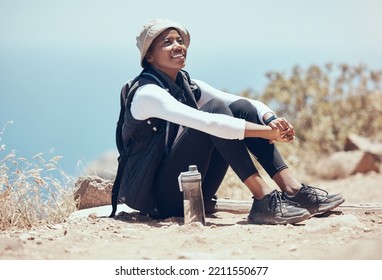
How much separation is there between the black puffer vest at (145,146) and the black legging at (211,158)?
0.07 m

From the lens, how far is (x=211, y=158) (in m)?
4.36

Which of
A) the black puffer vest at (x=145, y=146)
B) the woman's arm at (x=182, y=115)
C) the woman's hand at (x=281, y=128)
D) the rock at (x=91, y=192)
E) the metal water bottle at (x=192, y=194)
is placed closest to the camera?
the woman's arm at (x=182, y=115)

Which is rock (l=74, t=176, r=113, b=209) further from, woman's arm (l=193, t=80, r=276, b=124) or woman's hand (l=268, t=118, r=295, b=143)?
woman's hand (l=268, t=118, r=295, b=143)

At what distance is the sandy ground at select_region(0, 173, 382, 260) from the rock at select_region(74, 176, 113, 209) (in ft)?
2.49

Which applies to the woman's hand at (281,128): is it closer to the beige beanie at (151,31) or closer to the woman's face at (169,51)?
the woman's face at (169,51)

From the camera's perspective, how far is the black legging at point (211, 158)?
3.99 metres

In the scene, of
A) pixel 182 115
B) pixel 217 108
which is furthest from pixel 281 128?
pixel 182 115

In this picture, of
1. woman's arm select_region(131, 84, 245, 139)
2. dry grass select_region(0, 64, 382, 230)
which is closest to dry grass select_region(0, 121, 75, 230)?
woman's arm select_region(131, 84, 245, 139)

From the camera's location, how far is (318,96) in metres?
11.1

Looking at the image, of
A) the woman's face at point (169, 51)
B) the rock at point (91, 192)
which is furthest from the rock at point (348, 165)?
the woman's face at point (169, 51)

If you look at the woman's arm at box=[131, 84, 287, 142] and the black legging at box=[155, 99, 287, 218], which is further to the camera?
the black legging at box=[155, 99, 287, 218]

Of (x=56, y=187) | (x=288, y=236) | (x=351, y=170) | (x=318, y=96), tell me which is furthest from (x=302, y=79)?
(x=288, y=236)

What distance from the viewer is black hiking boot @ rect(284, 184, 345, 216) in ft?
13.6
